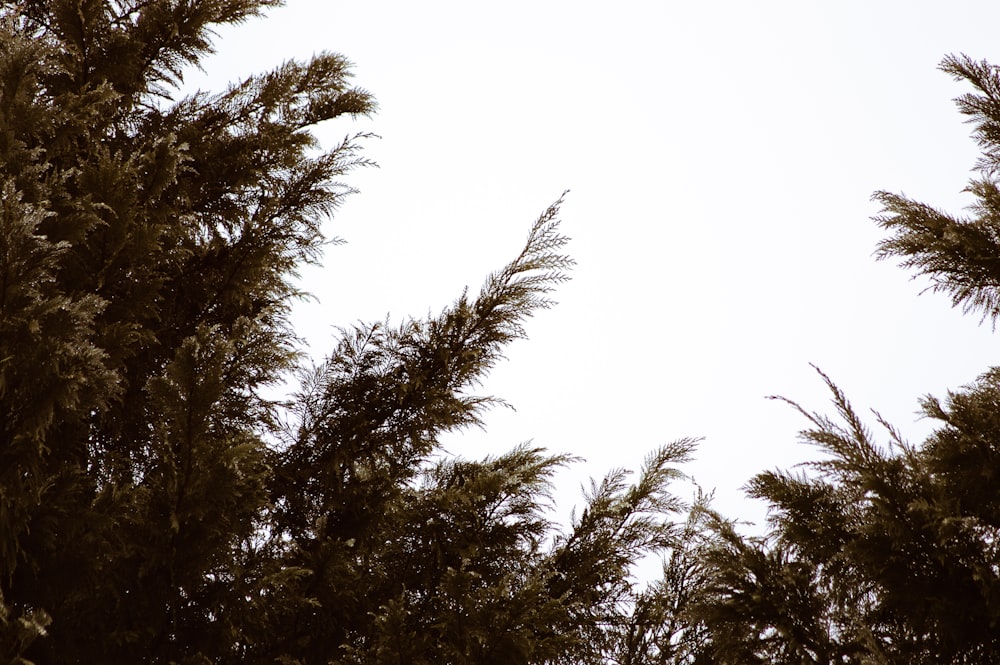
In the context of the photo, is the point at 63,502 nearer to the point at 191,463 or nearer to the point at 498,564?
the point at 191,463

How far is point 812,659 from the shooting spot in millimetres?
3838

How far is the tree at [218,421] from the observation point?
3.22 m

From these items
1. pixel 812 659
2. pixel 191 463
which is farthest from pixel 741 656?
pixel 191 463

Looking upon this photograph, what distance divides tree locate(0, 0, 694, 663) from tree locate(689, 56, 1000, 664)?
1099 mm

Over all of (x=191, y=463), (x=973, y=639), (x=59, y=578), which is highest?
(x=973, y=639)

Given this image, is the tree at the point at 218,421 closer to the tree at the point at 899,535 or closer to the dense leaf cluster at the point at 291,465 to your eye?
the dense leaf cluster at the point at 291,465

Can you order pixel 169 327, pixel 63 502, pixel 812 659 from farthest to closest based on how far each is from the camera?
pixel 169 327
pixel 812 659
pixel 63 502

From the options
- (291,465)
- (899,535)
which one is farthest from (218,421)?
(899,535)

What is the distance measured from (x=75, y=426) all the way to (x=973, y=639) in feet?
13.5

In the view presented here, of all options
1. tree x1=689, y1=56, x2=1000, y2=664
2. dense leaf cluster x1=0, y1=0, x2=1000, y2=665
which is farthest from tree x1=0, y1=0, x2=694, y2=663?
tree x1=689, y1=56, x2=1000, y2=664

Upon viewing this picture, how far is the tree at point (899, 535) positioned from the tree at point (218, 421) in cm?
110

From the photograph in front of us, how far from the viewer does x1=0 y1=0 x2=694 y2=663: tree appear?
3225 millimetres

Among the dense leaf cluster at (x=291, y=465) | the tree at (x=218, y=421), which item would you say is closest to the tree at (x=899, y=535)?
the dense leaf cluster at (x=291, y=465)

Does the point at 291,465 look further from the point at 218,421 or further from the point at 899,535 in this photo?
the point at 899,535
